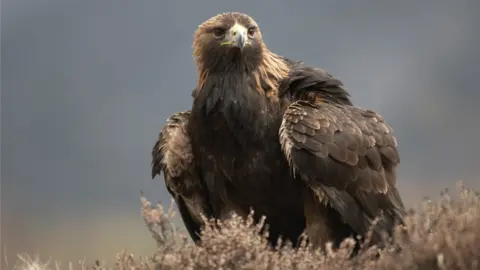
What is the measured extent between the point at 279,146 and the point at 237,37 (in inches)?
42.6

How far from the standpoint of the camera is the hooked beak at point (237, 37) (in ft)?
24.8

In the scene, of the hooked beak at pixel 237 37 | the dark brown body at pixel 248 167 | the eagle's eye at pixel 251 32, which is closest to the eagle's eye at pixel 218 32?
the hooked beak at pixel 237 37

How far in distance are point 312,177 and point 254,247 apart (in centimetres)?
145

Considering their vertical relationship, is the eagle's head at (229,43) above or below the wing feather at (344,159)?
above

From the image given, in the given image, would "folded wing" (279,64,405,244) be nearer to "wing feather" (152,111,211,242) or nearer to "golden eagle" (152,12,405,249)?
"golden eagle" (152,12,405,249)

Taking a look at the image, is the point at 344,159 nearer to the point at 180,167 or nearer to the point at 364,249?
the point at 364,249

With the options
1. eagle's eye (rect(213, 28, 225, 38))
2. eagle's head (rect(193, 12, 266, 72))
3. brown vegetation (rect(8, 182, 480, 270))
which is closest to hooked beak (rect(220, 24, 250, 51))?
eagle's head (rect(193, 12, 266, 72))

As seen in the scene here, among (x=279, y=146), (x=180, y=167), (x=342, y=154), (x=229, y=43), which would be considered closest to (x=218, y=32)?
(x=229, y=43)

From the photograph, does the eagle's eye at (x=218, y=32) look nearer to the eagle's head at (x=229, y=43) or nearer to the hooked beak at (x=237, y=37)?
the eagle's head at (x=229, y=43)

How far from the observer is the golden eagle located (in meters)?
7.53

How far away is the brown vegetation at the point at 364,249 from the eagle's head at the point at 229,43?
176 centimetres

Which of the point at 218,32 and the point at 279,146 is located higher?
the point at 218,32

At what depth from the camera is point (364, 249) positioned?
6.65 metres

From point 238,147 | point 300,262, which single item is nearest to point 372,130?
point 238,147
